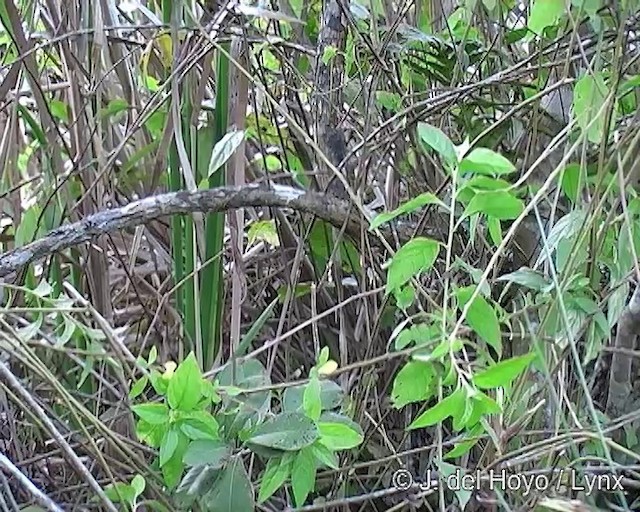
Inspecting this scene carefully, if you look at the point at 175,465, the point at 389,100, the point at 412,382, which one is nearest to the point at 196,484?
the point at 175,465

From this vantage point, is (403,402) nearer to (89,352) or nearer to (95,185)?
(89,352)

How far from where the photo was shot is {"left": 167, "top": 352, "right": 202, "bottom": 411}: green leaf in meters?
0.46

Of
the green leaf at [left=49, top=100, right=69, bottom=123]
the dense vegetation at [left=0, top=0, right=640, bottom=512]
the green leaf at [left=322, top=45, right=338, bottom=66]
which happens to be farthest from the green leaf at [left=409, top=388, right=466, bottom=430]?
the green leaf at [left=49, top=100, right=69, bottom=123]

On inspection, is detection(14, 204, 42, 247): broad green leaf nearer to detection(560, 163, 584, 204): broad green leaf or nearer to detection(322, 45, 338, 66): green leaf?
detection(322, 45, 338, 66): green leaf

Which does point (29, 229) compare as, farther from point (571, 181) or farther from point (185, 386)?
point (571, 181)

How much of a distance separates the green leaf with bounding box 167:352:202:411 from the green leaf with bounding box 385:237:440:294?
11 centimetres

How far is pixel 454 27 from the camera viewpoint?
0.76 m

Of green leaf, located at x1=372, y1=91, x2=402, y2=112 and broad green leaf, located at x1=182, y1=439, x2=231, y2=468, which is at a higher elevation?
green leaf, located at x1=372, y1=91, x2=402, y2=112

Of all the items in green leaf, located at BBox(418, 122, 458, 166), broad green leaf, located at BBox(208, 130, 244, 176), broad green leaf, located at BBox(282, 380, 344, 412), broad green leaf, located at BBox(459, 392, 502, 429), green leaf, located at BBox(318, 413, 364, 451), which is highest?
green leaf, located at BBox(418, 122, 458, 166)

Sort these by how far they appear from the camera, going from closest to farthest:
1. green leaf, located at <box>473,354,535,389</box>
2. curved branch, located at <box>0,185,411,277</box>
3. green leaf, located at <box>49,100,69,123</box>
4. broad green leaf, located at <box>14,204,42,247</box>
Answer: green leaf, located at <box>473,354,535,389</box>
curved branch, located at <box>0,185,411,277</box>
broad green leaf, located at <box>14,204,42,247</box>
green leaf, located at <box>49,100,69,123</box>

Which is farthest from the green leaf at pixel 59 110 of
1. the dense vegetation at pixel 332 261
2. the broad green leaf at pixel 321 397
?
the broad green leaf at pixel 321 397

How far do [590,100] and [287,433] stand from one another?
0.83 feet

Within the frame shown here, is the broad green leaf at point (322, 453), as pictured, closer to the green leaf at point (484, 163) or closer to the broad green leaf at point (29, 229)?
the green leaf at point (484, 163)

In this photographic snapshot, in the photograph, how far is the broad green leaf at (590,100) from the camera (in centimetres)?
49
